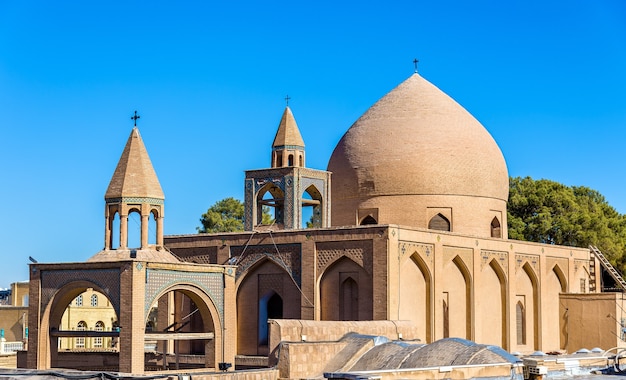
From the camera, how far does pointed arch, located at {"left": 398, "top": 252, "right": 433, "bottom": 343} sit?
2539cm

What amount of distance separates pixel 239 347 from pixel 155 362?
2195 millimetres

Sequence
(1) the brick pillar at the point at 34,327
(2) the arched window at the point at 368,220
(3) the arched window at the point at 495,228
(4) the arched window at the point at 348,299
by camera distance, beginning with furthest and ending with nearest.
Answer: (3) the arched window at the point at 495,228 < (2) the arched window at the point at 368,220 < (4) the arched window at the point at 348,299 < (1) the brick pillar at the point at 34,327

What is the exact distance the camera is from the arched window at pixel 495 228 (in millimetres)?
30656

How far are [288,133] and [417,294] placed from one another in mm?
5604

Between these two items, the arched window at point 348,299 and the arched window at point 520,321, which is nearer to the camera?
the arched window at point 348,299

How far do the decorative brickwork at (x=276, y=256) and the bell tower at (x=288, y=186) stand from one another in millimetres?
728

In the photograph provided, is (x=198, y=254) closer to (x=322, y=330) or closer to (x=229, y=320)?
(x=229, y=320)

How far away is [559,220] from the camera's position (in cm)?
4075

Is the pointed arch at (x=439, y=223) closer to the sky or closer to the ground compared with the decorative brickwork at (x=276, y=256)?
closer to the sky

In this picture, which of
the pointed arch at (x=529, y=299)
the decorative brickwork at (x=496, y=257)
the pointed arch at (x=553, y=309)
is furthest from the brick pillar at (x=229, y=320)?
the pointed arch at (x=553, y=309)

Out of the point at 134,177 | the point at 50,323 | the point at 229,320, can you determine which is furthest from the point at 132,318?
the point at 134,177

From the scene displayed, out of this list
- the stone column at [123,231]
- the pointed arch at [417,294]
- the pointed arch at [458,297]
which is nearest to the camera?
the stone column at [123,231]

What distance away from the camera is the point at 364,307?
990 inches

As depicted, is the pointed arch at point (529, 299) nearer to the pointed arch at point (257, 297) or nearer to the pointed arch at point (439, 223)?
the pointed arch at point (439, 223)
